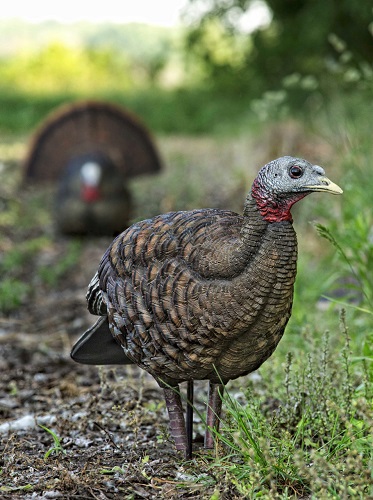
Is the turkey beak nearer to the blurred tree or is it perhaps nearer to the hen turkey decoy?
the hen turkey decoy

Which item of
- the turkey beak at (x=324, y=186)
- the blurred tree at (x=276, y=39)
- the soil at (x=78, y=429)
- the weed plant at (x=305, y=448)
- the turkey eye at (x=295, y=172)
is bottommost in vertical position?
the soil at (x=78, y=429)

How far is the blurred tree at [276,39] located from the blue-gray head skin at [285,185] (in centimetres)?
802

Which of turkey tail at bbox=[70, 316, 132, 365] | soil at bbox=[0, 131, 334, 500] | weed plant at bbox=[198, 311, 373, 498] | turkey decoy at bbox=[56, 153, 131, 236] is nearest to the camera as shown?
weed plant at bbox=[198, 311, 373, 498]

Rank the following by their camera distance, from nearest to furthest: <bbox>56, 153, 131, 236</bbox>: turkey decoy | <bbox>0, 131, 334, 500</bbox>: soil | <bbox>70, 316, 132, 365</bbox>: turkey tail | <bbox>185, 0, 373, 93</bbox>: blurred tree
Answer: <bbox>0, 131, 334, 500</bbox>: soil < <bbox>70, 316, 132, 365</bbox>: turkey tail < <bbox>56, 153, 131, 236</bbox>: turkey decoy < <bbox>185, 0, 373, 93</bbox>: blurred tree

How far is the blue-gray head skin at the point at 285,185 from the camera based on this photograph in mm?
2824

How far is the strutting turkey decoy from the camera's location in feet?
30.5

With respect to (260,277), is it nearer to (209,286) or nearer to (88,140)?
(209,286)

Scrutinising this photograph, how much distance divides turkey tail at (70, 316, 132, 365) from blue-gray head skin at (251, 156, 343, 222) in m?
0.95

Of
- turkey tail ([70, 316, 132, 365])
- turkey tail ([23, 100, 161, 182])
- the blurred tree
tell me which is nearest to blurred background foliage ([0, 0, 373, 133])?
the blurred tree

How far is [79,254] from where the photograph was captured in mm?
8750

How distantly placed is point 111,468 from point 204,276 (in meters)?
0.88

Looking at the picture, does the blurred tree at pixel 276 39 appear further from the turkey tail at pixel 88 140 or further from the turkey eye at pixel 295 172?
the turkey eye at pixel 295 172


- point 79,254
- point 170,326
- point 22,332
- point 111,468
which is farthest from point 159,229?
point 79,254

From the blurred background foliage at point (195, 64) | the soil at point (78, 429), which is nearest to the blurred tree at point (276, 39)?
the blurred background foliage at point (195, 64)
